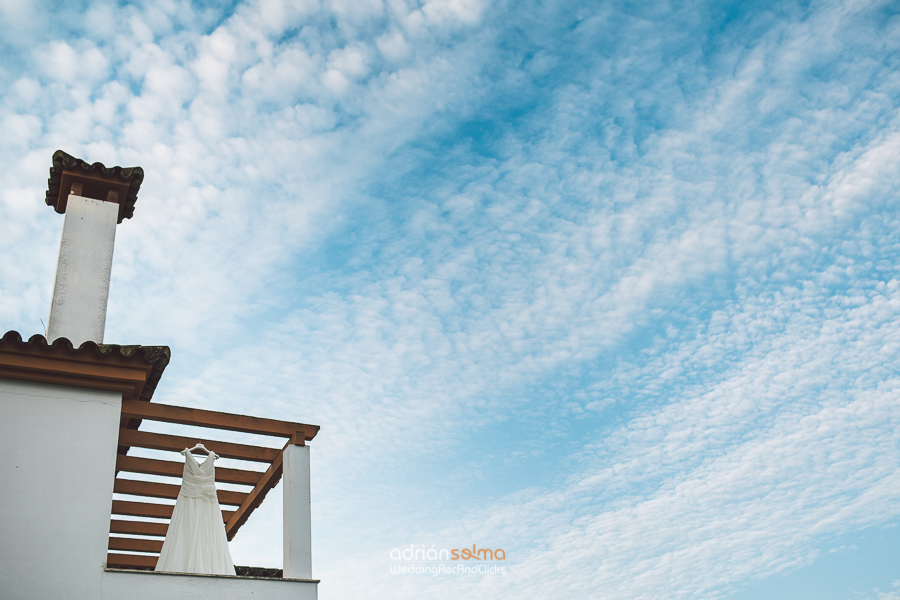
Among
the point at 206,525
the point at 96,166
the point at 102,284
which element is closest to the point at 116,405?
the point at 206,525

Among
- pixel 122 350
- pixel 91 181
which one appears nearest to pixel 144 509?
pixel 122 350

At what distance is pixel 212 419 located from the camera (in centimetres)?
710

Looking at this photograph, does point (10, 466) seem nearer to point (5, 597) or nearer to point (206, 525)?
point (5, 597)

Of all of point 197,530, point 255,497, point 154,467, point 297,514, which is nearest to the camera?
point 297,514

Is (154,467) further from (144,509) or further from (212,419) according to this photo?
(144,509)

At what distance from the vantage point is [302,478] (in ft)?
23.3

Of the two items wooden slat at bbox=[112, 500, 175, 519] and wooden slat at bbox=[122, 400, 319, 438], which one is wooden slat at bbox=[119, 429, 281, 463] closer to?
wooden slat at bbox=[122, 400, 319, 438]

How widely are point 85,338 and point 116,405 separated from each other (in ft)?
7.62

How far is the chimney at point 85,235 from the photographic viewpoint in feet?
28.0

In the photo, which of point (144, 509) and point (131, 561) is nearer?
point (144, 509)

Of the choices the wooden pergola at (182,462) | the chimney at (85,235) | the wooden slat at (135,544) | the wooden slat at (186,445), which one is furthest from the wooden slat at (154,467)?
the wooden slat at (135,544)

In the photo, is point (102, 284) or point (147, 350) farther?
point (102, 284)

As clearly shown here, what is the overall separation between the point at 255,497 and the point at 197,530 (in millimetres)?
1226

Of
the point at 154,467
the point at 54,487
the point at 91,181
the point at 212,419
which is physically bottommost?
the point at 54,487
